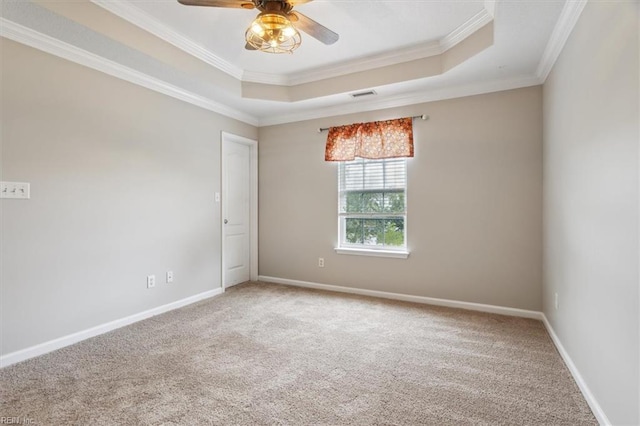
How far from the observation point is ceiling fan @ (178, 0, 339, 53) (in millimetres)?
2039

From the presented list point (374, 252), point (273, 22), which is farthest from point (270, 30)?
point (374, 252)

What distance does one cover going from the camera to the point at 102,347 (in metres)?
2.62

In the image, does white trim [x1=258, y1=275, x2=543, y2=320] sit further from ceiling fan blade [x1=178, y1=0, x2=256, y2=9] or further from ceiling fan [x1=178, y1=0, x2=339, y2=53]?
ceiling fan blade [x1=178, y1=0, x2=256, y2=9]

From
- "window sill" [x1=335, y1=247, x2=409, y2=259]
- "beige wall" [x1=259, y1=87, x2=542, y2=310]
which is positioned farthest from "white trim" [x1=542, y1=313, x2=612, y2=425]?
"window sill" [x1=335, y1=247, x2=409, y2=259]

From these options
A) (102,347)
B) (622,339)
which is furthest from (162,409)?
(622,339)

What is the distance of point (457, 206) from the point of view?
11.8 ft

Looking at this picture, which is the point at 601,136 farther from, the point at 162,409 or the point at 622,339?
the point at 162,409

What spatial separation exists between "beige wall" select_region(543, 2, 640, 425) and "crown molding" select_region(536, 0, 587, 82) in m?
0.07

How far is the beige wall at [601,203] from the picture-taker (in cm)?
140

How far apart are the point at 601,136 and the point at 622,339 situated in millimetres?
1026

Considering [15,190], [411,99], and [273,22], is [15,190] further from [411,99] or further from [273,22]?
[411,99]

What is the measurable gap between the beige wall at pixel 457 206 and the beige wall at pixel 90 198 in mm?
1518

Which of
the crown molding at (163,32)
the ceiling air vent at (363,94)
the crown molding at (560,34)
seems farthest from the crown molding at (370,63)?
the crown molding at (560,34)

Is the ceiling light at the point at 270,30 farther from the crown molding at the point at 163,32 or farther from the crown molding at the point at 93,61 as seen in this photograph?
the crown molding at the point at 93,61
